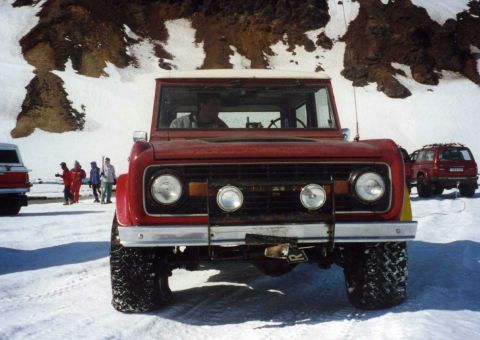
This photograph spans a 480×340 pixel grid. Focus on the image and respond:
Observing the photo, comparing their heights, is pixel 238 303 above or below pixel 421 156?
below

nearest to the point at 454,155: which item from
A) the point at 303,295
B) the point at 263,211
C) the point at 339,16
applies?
the point at 303,295

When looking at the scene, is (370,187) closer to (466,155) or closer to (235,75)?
(235,75)

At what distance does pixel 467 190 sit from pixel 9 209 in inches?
541

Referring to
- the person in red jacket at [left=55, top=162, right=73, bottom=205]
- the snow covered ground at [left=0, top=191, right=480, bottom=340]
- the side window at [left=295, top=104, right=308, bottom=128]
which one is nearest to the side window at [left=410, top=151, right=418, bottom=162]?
the person in red jacket at [left=55, top=162, right=73, bottom=205]

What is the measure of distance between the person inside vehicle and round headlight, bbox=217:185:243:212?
1400mm

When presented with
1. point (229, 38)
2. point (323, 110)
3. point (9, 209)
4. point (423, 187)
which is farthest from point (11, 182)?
point (229, 38)

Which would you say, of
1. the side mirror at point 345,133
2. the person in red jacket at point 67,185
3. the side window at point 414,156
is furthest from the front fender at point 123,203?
the side window at point 414,156

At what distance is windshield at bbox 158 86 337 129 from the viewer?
489cm

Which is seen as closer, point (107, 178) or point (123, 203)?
point (123, 203)

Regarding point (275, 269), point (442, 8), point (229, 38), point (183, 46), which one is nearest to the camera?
point (275, 269)

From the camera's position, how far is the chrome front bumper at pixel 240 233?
3504mm

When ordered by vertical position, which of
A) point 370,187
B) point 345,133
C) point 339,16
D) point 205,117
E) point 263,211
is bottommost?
point 263,211

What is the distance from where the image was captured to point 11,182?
13.5 meters

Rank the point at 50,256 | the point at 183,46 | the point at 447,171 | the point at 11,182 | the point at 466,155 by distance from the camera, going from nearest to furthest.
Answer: the point at 50,256 → the point at 11,182 → the point at 447,171 → the point at 466,155 → the point at 183,46
